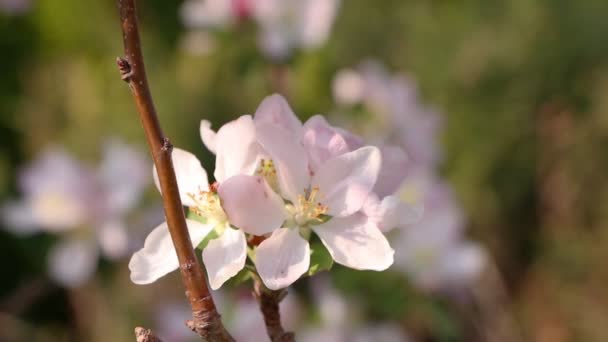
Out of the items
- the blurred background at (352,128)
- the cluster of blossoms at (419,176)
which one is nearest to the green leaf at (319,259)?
the blurred background at (352,128)

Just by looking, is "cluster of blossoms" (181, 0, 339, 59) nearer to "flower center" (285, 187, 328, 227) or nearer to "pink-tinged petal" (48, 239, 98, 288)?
"pink-tinged petal" (48, 239, 98, 288)

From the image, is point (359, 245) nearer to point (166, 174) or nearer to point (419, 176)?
point (166, 174)

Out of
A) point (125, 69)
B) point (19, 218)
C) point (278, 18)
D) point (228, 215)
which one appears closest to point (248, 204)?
point (228, 215)

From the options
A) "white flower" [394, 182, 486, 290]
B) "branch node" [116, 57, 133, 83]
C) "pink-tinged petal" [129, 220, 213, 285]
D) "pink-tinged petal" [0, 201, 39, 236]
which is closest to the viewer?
"branch node" [116, 57, 133, 83]

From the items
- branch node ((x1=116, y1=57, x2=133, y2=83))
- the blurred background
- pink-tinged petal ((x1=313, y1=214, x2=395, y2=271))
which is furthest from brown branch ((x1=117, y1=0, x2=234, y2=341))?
the blurred background

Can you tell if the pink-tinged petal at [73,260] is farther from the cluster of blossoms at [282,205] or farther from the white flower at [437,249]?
the cluster of blossoms at [282,205]

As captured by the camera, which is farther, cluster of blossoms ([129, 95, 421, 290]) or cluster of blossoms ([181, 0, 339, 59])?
cluster of blossoms ([181, 0, 339, 59])

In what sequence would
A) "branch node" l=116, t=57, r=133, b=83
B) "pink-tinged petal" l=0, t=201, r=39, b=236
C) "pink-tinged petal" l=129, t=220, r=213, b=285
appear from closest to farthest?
"branch node" l=116, t=57, r=133, b=83
"pink-tinged petal" l=129, t=220, r=213, b=285
"pink-tinged petal" l=0, t=201, r=39, b=236

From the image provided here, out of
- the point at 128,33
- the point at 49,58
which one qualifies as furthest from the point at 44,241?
the point at 128,33
